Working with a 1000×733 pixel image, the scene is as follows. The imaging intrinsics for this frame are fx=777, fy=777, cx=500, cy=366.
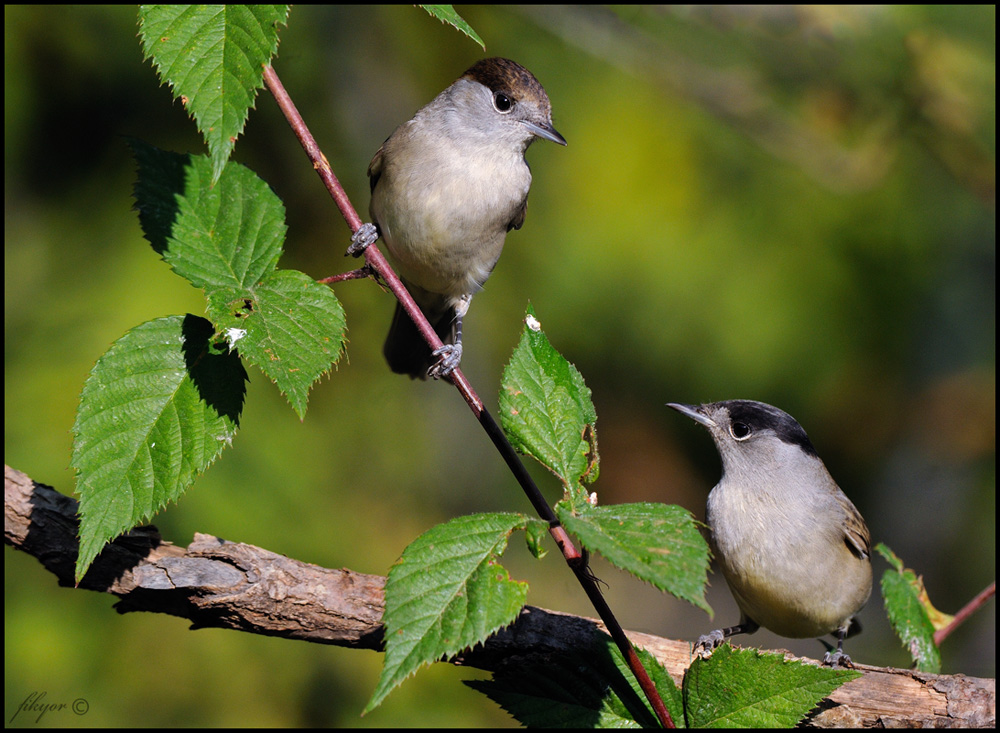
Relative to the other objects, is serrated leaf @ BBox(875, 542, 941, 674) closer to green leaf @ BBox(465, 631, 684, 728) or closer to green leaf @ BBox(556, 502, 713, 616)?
green leaf @ BBox(465, 631, 684, 728)

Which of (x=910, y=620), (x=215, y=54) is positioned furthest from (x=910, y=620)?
(x=215, y=54)

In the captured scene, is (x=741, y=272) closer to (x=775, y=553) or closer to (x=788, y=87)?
(x=788, y=87)

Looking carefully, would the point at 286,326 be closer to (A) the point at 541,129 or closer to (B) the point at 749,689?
(B) the point at 749,689

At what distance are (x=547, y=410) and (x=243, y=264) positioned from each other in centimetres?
73

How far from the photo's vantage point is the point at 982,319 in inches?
295

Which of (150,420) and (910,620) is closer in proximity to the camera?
(150,420)

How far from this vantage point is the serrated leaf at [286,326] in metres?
1.41

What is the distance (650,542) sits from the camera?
3.91ft

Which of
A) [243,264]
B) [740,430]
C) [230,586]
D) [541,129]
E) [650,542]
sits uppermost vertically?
[541,129]

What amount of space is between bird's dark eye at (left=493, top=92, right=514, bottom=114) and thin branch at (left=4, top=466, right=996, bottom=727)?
2.01 meters

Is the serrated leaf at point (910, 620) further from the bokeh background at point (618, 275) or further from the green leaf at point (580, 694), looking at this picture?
the bokeh background at point (618, 275)

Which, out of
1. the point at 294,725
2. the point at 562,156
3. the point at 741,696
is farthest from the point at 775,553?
the point at 562,156

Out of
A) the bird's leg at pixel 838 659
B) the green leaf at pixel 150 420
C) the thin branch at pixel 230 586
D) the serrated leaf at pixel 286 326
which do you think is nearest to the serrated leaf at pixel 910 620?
the bird's leg at pixel 838 659

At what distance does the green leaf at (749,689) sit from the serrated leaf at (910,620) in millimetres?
1246
